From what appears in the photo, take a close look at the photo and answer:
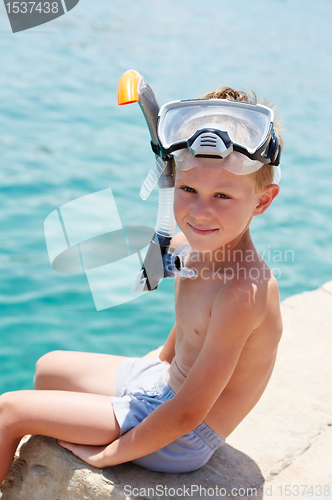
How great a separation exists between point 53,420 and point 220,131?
0.99 meters

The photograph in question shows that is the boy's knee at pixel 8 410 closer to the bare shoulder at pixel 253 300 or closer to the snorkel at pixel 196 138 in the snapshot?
the snorkel at pixel 196 138

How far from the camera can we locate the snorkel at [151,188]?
1.59 metres

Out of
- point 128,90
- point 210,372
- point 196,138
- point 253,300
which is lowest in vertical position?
point 210,372

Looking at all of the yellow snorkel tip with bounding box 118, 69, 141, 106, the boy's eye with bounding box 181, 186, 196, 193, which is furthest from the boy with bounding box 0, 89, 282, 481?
the yellow snorkel tip with bounding box 118, 69, 141, 106

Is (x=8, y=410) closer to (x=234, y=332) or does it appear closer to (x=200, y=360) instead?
(x=200, y=360)

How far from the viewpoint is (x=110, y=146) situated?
20.4ft

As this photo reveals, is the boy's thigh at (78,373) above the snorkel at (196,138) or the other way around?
the other way around

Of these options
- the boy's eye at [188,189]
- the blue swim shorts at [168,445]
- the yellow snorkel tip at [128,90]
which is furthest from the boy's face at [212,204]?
the blue swim shorts at [168,445]

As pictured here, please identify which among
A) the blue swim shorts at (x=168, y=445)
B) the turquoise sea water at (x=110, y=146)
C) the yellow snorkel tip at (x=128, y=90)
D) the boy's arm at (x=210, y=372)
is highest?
the yellow snorkel tip at (x=128, y=90)

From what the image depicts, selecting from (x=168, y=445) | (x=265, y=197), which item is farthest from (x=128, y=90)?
(x=168, y=445)

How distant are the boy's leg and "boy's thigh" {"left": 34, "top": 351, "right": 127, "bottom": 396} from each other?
22 cm

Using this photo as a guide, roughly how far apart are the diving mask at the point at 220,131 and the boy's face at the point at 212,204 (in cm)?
5

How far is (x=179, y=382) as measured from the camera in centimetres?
171

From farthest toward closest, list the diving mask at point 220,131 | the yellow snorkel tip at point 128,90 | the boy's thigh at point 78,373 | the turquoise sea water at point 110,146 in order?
1. the turquoise sea water at point 110,146
2. the boy's thigh at point 78,373
3. the yellow snorkel tip at point 128,90
4. the diving mask at point 220,131
